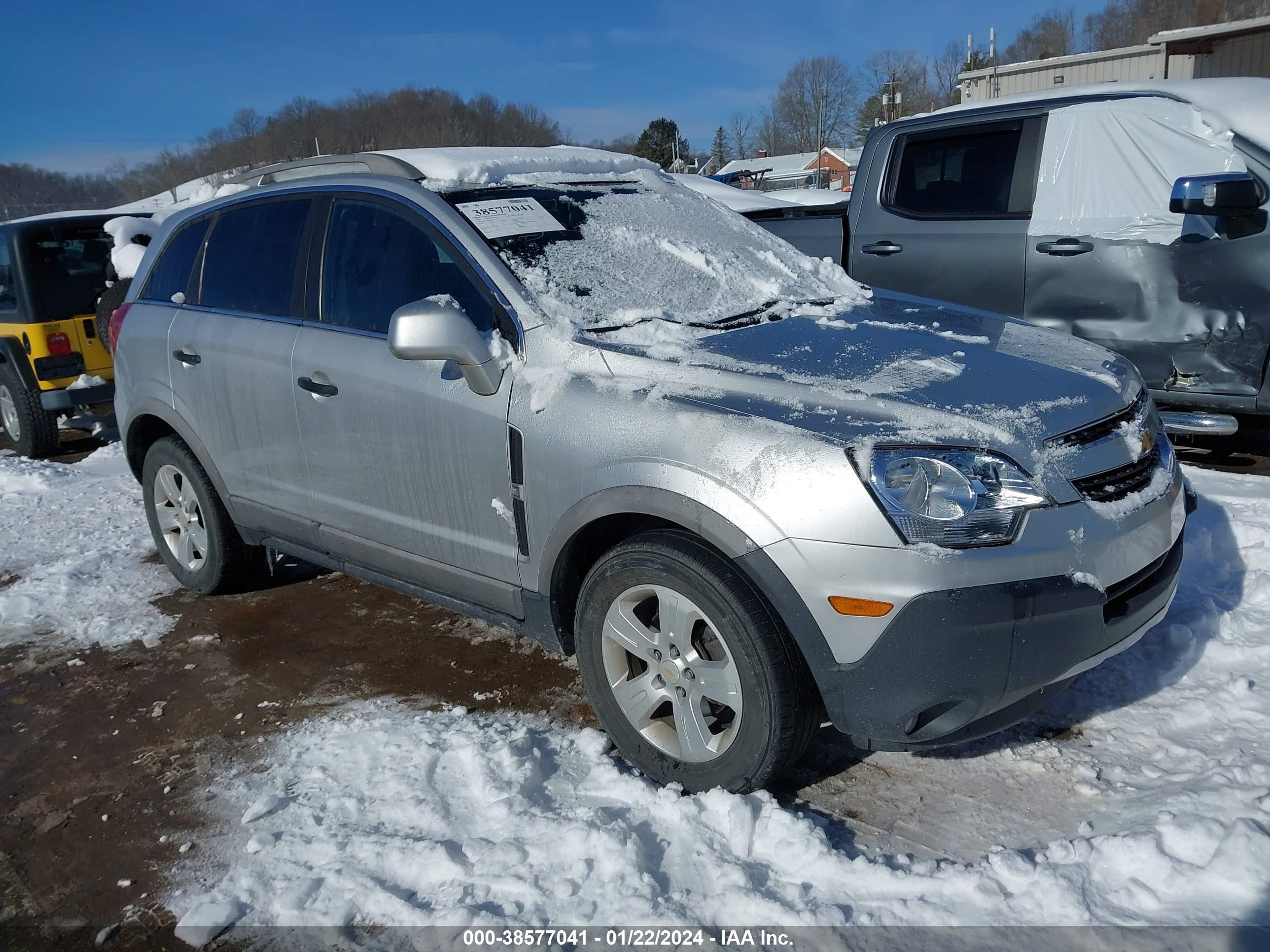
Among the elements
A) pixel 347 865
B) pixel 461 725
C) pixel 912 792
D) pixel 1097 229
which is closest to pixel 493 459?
pixel 461 725

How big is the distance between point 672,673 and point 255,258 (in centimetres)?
264

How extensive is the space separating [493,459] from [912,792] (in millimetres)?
1645

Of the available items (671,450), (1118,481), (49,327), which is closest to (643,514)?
(671,450)

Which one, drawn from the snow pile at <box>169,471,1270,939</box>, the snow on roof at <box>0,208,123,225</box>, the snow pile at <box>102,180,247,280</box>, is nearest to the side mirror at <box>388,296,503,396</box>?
the snow pile at <box>169,471,1270,939</box>

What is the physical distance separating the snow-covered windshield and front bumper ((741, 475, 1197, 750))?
1.21m

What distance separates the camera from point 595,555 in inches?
122

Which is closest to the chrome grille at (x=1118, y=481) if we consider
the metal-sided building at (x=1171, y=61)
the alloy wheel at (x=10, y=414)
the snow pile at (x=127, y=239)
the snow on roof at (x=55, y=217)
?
the snow pile at (x=127, y=239)

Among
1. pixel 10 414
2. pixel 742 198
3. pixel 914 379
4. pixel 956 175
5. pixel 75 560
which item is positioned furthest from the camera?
pixel 742 198

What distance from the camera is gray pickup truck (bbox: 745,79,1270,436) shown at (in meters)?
4.91

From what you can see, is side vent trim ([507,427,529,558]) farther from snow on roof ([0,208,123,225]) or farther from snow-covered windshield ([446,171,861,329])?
snow on roof ([0,208,123,225])

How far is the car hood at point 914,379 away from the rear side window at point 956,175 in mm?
2670

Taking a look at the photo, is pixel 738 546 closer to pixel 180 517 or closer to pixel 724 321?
pixel 724 321

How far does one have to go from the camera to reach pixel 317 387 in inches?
144

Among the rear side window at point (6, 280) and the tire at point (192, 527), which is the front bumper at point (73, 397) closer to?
the rear side window at point (6, 280)
